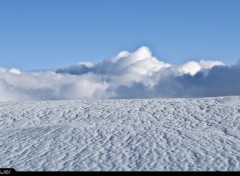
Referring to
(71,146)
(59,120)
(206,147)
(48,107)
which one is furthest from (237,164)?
(48,107)

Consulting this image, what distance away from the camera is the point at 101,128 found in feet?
39.3

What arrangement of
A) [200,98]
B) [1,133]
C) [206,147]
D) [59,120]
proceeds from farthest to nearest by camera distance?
[200,98], [59,120], [1,133], [206,147]

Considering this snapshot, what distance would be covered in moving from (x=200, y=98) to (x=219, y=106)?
1627mm

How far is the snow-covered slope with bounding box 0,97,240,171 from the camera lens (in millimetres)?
9266

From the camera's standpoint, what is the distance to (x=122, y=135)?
11281 millimetres

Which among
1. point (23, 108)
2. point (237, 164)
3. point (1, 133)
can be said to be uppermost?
point (23, 108)

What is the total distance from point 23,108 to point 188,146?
21.7ft

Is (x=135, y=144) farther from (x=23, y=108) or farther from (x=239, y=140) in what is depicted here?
(x=23, y=108)

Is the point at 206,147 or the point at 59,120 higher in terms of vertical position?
the point at 59,120

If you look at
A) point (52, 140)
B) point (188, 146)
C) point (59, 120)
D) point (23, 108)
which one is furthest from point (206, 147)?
point (23, 108)

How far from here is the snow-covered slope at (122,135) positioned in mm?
9266

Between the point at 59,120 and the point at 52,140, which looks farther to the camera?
the point at 59,120

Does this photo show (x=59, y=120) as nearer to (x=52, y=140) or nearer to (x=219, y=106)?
(x=52, y=140)

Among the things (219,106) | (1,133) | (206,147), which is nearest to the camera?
(206,147)
